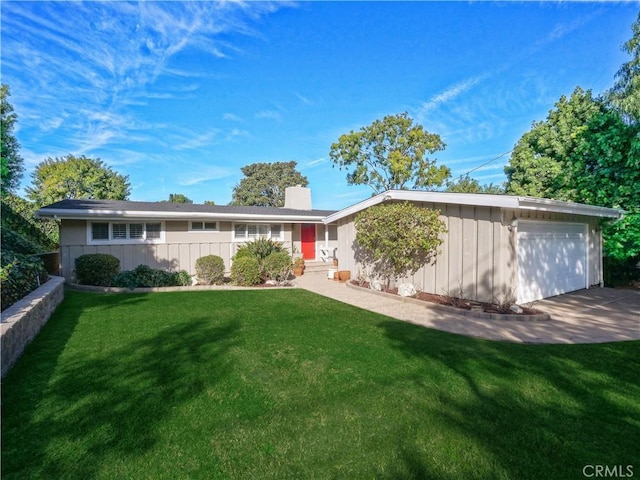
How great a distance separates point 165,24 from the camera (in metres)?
9.49

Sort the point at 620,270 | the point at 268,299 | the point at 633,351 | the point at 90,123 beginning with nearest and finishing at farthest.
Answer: the point at 633,351 → the point at 268,299 → the point at 620,270 → the point at 90,123

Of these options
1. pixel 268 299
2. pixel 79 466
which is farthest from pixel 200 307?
pixel 79 466

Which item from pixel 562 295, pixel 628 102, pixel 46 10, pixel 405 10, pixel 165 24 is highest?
pixel 405 10

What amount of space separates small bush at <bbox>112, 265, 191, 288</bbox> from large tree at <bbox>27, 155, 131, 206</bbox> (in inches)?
793

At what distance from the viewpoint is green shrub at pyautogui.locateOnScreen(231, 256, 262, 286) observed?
442 inches

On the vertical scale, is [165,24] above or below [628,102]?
above

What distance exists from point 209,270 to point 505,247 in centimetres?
894

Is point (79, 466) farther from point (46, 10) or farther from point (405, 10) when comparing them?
point (405, 10)

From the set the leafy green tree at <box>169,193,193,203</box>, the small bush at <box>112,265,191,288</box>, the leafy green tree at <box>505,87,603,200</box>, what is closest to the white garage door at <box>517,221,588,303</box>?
the leafy green tree at <box>505,87,603,200</box>

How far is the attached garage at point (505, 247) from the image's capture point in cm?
780

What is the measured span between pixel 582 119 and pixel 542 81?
231 centimetres

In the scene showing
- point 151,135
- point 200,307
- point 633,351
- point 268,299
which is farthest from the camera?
point 151,135

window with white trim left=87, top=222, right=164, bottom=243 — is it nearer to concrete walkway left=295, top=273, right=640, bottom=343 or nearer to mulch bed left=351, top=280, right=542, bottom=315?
concrete walkway left=295, top=273, right=640, bottom=343

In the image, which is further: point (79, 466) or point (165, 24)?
point (165, 24)
